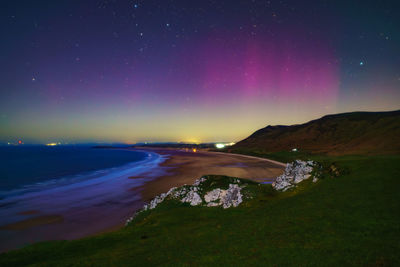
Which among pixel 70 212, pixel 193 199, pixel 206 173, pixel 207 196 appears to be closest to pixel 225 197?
pixel 207 196

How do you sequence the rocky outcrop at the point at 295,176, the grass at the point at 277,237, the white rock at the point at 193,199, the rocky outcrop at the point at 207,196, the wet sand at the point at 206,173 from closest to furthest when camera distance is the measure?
1. the grass at the point at 277,237
2. the rocky outcrop at the point at 207,196
3. the white rock at the point at 193,199
4. the rocky outcrop at the point at 295,176
5. the wet sand at the point at 206,173

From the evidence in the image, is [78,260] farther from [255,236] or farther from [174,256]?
[255,236]

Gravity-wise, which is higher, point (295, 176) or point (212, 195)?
point (295, 176)

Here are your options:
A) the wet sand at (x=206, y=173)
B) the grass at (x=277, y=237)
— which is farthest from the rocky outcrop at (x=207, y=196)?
the wet sand at (x=206, y=173)

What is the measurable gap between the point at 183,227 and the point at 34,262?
9927 millimetres

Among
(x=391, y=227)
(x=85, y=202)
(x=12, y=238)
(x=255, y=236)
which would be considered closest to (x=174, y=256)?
(x=255, y=236)

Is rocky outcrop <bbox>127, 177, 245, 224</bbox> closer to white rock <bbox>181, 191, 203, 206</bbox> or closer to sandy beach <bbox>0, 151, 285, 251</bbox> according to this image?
white rock <bbox>181, 191, 203, 206</bbox>

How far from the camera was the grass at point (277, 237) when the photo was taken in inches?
374

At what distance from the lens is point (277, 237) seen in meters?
11.4

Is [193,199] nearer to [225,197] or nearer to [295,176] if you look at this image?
[225,197]

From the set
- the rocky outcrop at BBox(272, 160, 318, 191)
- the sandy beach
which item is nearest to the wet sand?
the sandy beach

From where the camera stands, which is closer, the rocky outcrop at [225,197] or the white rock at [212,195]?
the rocky outcrop at [225,197]

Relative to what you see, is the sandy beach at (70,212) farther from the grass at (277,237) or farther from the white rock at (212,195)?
the white rock at (212,195)

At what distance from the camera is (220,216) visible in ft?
61.1
